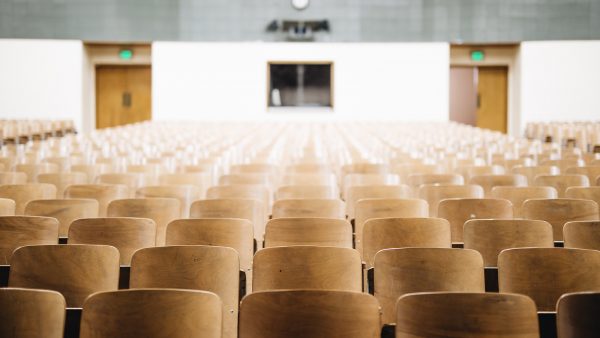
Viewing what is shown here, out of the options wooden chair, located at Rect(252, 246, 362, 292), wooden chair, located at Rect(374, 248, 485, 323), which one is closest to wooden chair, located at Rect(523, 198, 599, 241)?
wooden chair, located at Rect(374, 248, 485, 323)

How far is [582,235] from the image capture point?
3.20 meters

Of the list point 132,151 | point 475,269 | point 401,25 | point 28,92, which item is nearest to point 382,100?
point 401,25

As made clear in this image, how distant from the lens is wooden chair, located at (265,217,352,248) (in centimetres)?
338

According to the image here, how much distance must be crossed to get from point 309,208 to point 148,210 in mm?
952

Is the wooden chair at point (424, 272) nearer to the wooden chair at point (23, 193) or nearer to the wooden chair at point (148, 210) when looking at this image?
the wooden chair at point (148, 210)

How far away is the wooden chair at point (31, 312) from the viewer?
6.95 ft

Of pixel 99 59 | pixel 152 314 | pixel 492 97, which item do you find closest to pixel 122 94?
pixel 99 59

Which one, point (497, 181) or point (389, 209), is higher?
point (497, 181)

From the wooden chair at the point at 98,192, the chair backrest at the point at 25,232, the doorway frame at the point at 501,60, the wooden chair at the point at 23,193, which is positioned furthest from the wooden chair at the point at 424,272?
the doorway frame at the point at 501,60

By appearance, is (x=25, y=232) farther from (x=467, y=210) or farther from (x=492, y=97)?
(x=492, y=97)

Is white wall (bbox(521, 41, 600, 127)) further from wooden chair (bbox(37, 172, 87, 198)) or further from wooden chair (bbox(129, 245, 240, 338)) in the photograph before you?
wooden chair (bbox(129, 245, 240, 338))

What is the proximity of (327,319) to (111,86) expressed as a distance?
19347 mm

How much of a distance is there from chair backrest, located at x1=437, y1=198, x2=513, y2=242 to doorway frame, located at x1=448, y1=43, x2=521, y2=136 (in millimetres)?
15640

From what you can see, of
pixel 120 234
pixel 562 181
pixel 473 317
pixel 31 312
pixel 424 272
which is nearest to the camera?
pixel 473 317
